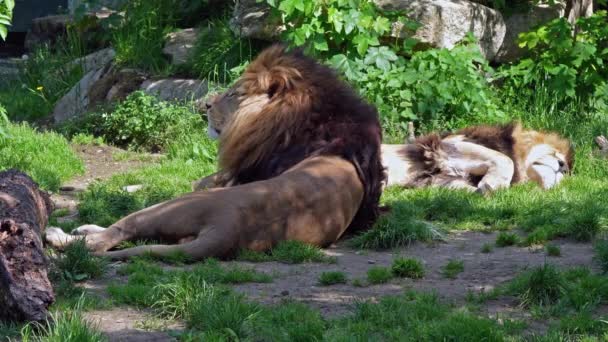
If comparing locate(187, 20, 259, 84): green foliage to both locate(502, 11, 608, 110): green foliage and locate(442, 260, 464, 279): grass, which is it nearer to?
locate(502, 11, 608, 110): green foliage

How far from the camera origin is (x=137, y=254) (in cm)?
548

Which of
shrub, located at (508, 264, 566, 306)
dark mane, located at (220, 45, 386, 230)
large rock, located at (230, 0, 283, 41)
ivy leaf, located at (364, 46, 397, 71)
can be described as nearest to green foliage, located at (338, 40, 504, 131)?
ivy leaf, located at (364, 46, 397, 71)

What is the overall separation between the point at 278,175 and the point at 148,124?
4.21 meters

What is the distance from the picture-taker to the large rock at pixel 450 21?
1063cm

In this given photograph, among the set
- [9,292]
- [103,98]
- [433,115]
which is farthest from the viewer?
[103,98]

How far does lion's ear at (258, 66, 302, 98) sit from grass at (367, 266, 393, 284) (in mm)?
1831

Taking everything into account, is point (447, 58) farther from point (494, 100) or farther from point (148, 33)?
point (148, 33)

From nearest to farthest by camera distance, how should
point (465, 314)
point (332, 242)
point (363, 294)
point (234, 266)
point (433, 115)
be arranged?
point (465, 314) → point (363, 294) → point (234, 266) → point (332, 242) → point (433, 115)

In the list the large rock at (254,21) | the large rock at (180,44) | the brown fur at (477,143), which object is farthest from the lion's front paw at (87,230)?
the large rock at (180,44)

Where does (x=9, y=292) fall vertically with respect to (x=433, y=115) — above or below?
above

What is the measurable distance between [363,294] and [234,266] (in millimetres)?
791

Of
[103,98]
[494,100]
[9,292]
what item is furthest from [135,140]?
[9,292]

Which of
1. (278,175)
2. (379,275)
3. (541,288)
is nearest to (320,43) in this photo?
(278,175)

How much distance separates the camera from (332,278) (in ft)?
16.9
